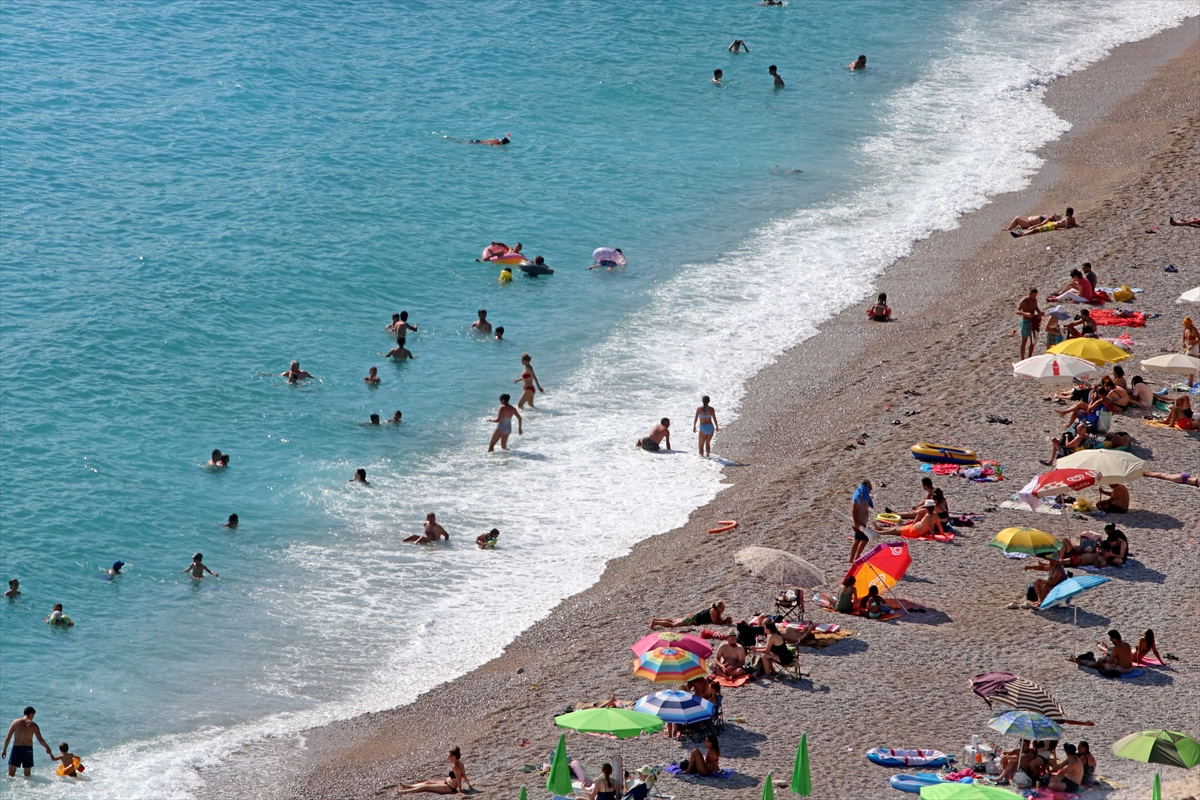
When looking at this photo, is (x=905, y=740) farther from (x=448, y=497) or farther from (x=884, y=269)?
(x=884, y=269)

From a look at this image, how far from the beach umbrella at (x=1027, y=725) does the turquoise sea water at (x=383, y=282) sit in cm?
783

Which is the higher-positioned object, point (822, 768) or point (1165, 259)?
point (1165, 259)

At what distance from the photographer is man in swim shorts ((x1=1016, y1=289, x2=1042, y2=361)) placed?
24406 millimetres

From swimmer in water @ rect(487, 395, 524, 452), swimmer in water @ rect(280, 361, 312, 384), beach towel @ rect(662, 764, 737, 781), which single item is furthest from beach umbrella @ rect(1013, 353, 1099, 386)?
swimmer in water @ rect(280, 361, 312, 384)

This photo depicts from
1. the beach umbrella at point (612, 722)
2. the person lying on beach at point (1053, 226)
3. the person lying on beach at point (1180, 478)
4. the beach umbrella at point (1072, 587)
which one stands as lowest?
the beach umbrella at point (612, 722)

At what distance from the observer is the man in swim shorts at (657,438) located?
24.0 metres

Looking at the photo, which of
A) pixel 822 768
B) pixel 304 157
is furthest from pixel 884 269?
pixel 822 768

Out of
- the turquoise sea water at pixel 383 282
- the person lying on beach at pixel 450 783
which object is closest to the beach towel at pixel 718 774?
the person lying on beach at pixel 450 783

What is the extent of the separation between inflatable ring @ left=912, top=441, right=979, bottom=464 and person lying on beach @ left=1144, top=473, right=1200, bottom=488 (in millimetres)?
2557

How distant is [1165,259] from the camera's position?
27.8 m

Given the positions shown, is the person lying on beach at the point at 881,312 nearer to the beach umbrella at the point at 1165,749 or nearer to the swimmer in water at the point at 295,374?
the swimmer in water at the point at 295,374

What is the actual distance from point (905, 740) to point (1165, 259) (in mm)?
17001

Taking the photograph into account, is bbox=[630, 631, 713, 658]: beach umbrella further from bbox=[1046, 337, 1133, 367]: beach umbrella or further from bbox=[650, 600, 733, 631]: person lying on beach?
bbox=[1046, 337, 1133, 367]: beach umbrella

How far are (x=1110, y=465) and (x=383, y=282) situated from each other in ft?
58.4
